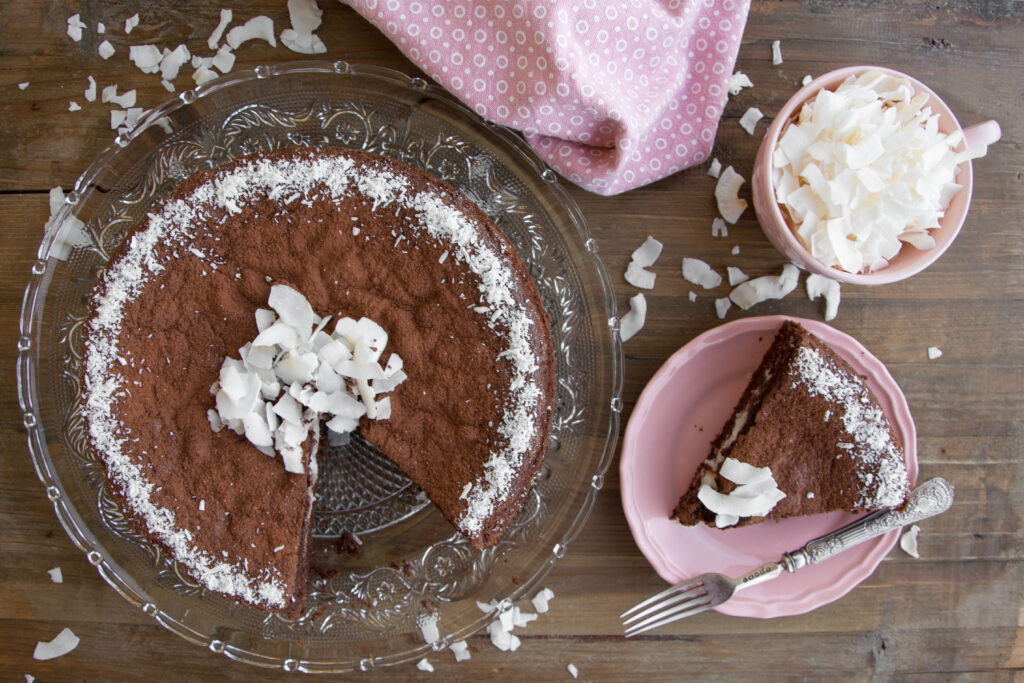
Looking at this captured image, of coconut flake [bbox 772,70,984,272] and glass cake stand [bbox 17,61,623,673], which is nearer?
coconut flake [bbox 772,70,984,272]

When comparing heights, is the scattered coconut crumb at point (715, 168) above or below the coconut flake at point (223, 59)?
below

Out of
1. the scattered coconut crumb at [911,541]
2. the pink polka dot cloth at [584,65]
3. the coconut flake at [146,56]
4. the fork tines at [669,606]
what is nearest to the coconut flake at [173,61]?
the coconut flake at [146,56]

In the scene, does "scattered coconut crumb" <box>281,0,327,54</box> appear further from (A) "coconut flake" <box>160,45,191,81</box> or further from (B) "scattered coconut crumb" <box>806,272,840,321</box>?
(B) "scattered coconut crumb" <box>806,272,840,321</box>

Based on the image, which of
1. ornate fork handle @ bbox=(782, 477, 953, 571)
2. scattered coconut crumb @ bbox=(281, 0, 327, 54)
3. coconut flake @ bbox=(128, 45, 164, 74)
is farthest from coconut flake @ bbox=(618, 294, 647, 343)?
coconut flake @ bbox=(128, 45, 164, 74)

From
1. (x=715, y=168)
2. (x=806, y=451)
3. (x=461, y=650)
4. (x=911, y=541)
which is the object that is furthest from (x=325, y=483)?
(x=911, y=541)

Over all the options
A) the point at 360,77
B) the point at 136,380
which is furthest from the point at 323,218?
the point at 136,380

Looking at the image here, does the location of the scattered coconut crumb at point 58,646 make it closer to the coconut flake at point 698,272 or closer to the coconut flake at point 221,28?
the coconut flake at point 221,28
